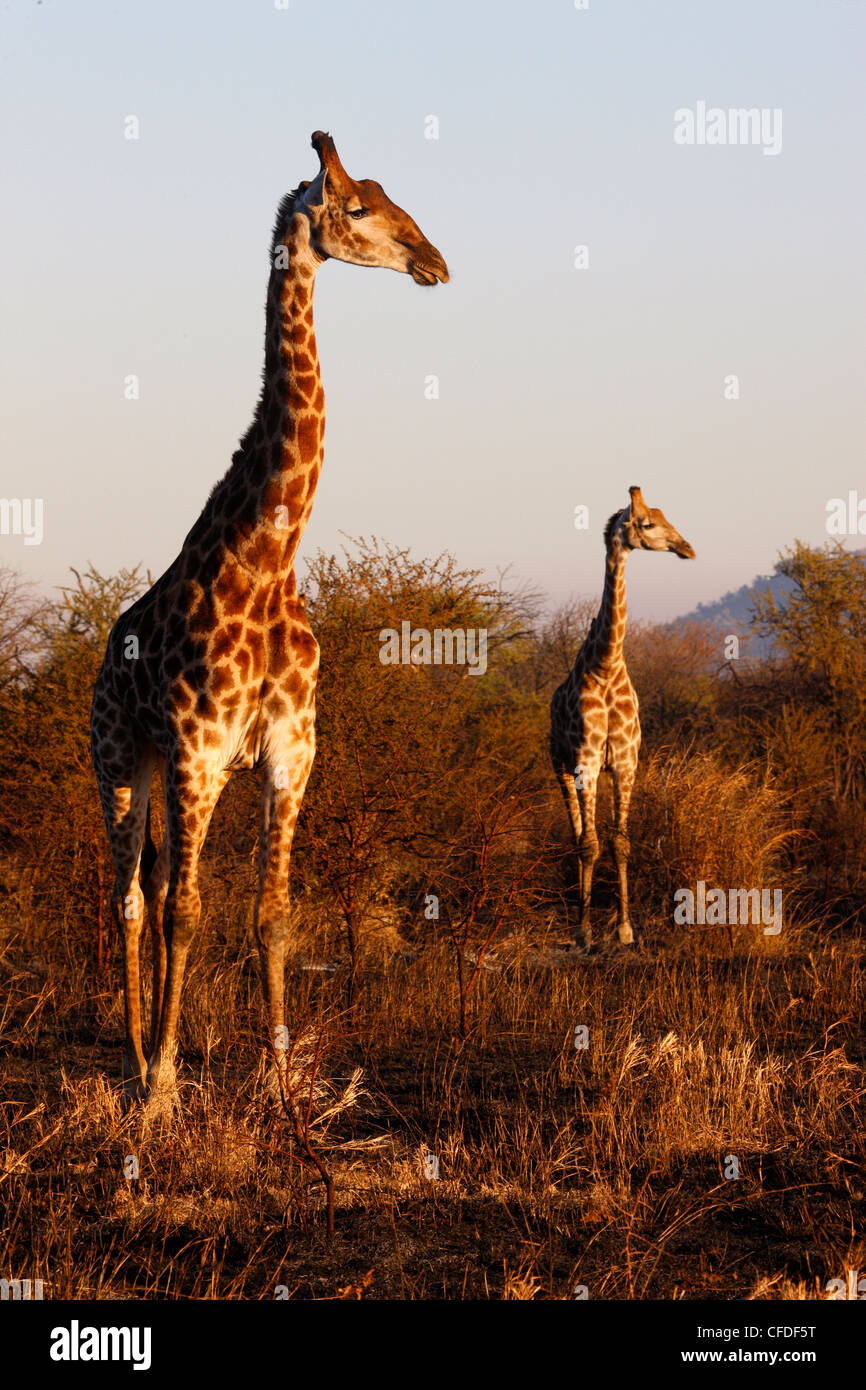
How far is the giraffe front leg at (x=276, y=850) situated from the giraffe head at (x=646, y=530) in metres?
6.21

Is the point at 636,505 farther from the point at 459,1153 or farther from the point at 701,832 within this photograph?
the point at 459,1153

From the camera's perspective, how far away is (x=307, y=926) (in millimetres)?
9758

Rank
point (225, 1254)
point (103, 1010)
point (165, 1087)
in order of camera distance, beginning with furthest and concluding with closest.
Result: point (103, 1010) → point (165, 1087) → point (225, 1254)

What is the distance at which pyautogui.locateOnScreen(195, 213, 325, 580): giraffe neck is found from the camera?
5.74m

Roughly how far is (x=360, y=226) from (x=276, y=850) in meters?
2.89

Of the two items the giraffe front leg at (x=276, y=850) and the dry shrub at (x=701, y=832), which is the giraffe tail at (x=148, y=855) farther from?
the dry shrub at (x=701, y=832)

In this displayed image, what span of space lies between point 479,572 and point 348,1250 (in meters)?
7.68

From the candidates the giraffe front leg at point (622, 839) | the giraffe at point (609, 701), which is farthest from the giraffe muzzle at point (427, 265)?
the giraffe front leg at point (622, 839)

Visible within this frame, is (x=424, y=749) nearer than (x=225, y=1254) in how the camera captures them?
No

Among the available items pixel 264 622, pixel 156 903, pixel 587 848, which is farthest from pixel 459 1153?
pixel 587 848
